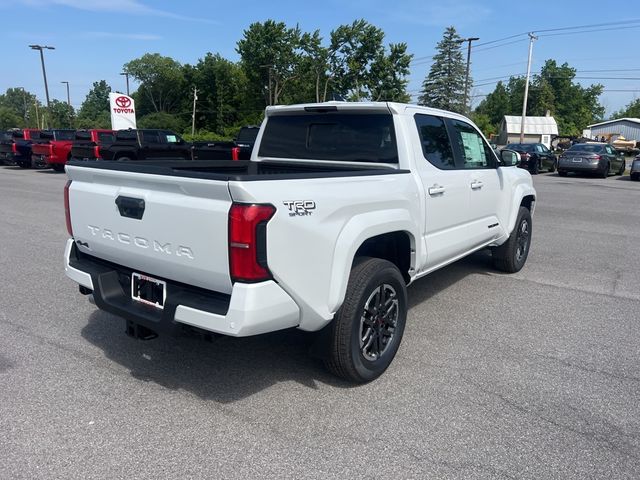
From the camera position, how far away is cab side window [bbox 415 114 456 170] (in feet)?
14.9

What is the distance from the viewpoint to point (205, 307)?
9.77 ft

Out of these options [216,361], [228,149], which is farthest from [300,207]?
[228,149]

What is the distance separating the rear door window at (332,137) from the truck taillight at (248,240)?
185 cm

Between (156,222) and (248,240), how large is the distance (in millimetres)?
707

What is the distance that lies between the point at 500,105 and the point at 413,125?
13286 centimetres

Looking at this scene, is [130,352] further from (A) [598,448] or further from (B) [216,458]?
(A) [598,448]

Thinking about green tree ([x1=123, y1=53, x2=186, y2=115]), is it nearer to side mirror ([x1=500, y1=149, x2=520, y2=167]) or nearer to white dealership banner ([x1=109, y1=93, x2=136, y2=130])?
white dealership banner ([x1=109, y1=93, x2=136, y2=130])

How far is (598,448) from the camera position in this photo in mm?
2967

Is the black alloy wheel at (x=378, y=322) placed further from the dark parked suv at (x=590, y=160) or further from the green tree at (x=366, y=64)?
the green tree at (x=366, y=64)

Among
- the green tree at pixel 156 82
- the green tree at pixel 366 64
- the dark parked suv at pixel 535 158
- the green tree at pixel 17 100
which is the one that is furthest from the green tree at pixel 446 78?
the green tree at pixel 17 100

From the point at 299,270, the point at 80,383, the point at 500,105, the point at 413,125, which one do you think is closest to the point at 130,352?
the point at 80,383

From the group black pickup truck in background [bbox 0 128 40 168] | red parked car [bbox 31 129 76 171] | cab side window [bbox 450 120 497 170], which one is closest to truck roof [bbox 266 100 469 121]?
cab side window [bbox 450 120 497 170]

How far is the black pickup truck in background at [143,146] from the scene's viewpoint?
18.3 metres

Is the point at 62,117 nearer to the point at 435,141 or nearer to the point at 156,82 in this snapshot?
the point at 156,82
